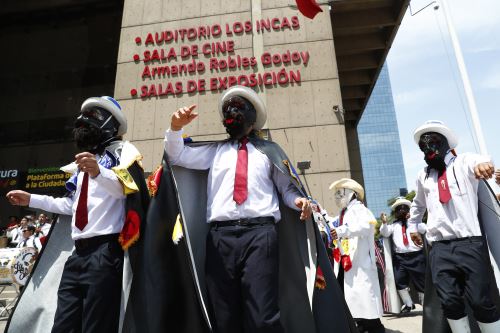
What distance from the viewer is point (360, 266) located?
200 inches

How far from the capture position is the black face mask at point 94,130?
274 cm

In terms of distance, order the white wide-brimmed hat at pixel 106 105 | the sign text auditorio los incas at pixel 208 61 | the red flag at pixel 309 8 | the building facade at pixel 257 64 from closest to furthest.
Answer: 1. the white wide-brimmed hat at pixel 106 105
2. the red flag at pixel 309 8
3. the building facade at pixel 257 64
4. the sign text auditorio los incas at pixel 208 61

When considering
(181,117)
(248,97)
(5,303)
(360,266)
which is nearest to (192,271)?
(181,117)

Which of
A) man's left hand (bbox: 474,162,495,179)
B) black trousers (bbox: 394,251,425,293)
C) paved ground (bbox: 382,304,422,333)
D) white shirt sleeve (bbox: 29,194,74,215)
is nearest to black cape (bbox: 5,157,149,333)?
white shirt sleeve (bbox: 29,194,74,215)

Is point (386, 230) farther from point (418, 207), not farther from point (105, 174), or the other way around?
point (105, 174)

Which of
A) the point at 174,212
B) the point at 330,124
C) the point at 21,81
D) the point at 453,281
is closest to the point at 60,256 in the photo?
the point at 174,212

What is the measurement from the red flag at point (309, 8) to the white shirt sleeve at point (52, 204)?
19.1ft

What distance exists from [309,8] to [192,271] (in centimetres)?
620

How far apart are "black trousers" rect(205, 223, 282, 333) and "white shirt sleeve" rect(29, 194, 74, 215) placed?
128 centimetres

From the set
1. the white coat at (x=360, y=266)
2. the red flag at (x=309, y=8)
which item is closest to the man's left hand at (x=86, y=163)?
the white coat at (x=360, y=266)

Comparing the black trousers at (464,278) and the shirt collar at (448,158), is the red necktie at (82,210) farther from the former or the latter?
the shirt collar at (448,158)

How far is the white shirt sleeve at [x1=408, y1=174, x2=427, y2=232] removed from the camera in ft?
12.3

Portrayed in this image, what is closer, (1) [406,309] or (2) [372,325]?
(2) [372,325]

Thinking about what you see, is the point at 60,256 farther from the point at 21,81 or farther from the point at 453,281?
the point at 21,81
